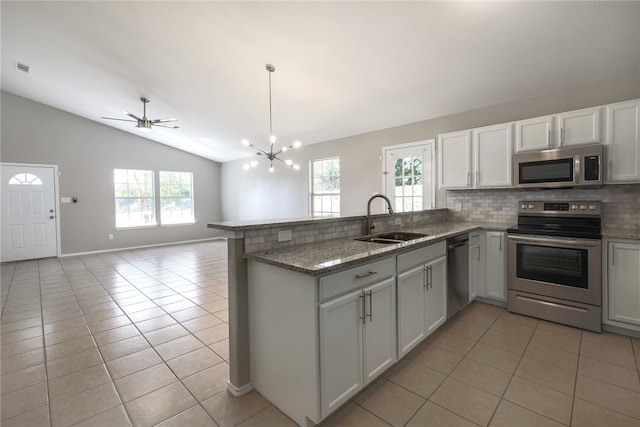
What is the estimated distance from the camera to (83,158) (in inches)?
261

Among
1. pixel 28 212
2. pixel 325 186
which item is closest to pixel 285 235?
pixel 325 186

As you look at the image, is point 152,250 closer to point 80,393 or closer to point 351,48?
point 80,393

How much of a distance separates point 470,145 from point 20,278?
23.5ft

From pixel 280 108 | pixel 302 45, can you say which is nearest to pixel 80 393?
pixel 302 45

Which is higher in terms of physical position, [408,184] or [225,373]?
[408,184]

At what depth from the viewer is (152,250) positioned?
284 inches

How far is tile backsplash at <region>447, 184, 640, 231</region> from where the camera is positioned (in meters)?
2.89

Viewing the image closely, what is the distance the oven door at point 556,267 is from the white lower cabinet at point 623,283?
0.09 meters

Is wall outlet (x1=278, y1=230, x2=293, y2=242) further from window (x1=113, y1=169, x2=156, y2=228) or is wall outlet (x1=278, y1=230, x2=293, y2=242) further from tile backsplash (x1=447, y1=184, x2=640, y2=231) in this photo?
window (x1=113, y1=169, x2=156, y2=228)

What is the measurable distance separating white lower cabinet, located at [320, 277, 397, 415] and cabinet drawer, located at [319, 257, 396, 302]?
4 cm

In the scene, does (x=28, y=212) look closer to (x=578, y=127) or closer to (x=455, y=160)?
(x=455, y=160)

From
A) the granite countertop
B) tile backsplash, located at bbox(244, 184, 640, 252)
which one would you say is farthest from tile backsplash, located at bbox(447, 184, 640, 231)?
the granite countertop

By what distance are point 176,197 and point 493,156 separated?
7.84 metres

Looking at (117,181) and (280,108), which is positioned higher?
(280,108)
